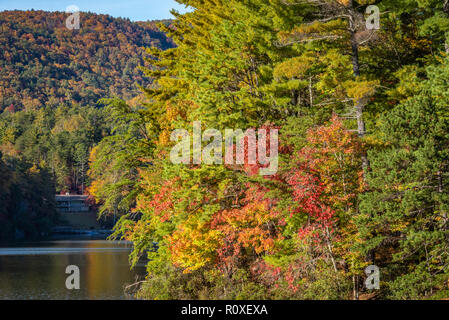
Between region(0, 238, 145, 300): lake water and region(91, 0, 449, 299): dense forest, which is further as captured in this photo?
region(0, 238, 145, 300): lake water

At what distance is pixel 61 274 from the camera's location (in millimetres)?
42844

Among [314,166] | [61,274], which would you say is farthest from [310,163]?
[61,274]

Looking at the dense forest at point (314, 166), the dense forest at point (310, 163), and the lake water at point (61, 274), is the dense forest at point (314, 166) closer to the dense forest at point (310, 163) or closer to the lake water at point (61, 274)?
the dense forest at point (310, 163)

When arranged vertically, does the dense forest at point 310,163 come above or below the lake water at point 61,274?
above

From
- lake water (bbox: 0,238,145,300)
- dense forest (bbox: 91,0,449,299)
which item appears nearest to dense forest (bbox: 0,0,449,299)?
dense forest (bbox: 91,0,449,299)

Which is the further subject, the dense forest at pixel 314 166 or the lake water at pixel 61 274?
the lake water at pixel 61 274

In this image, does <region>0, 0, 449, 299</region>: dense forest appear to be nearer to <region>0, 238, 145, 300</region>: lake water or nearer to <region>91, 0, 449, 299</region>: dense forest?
<region>91, 0, 449, 299</region>: dense forest

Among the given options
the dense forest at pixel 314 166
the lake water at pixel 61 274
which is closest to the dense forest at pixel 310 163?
the dense forest at pixel 314 166

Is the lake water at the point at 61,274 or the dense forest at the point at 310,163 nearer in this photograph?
the dense forest at the point at 310,163

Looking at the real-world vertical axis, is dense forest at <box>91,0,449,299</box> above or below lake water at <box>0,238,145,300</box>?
above

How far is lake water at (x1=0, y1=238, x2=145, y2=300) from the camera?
34.1m

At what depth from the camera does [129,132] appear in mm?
31172

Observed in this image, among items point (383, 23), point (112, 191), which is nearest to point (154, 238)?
point (112, 191)

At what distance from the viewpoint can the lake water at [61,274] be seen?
34.1 m
